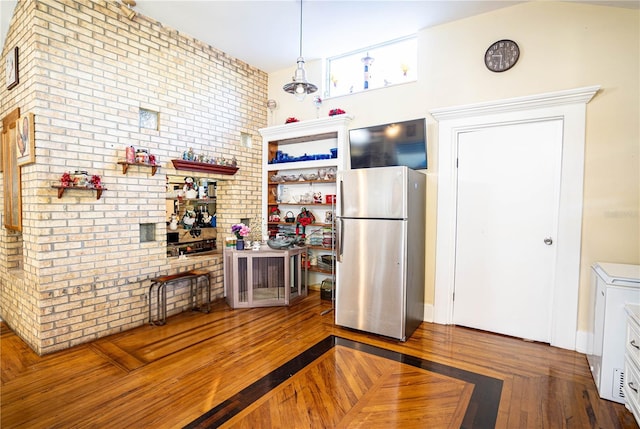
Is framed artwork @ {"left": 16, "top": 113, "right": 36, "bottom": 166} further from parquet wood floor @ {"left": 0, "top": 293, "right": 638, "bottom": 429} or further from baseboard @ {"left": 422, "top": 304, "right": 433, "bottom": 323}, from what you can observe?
baseboard @ {"left": 422, "top": 304, "right": 433, "bottom": 323}

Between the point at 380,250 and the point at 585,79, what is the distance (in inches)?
94.8

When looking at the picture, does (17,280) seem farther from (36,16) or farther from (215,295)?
(36,16)

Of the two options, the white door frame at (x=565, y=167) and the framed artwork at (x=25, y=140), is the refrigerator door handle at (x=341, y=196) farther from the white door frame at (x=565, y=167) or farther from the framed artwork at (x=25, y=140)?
the framed artwork at (x=25, y=140)

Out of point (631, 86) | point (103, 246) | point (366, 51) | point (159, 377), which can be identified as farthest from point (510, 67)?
point (103, 246)

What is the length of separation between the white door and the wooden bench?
9.93 ft

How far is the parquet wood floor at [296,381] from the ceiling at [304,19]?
10.4 feet

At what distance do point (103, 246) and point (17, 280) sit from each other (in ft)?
3.07

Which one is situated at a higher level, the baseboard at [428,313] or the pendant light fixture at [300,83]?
the pendant light fixture at [300,83]

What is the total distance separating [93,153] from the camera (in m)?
3.10

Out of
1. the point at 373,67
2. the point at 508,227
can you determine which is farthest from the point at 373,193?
the point at 373,67

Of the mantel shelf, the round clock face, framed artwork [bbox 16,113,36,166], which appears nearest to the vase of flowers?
the mantel shelf

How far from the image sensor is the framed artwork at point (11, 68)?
9.87ft

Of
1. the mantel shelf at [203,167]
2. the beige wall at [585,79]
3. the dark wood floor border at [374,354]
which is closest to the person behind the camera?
the dark wood floor border at [374,354]

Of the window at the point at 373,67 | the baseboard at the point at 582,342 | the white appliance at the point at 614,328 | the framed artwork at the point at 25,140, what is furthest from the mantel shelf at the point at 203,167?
the baseboard at the point at 582,342
